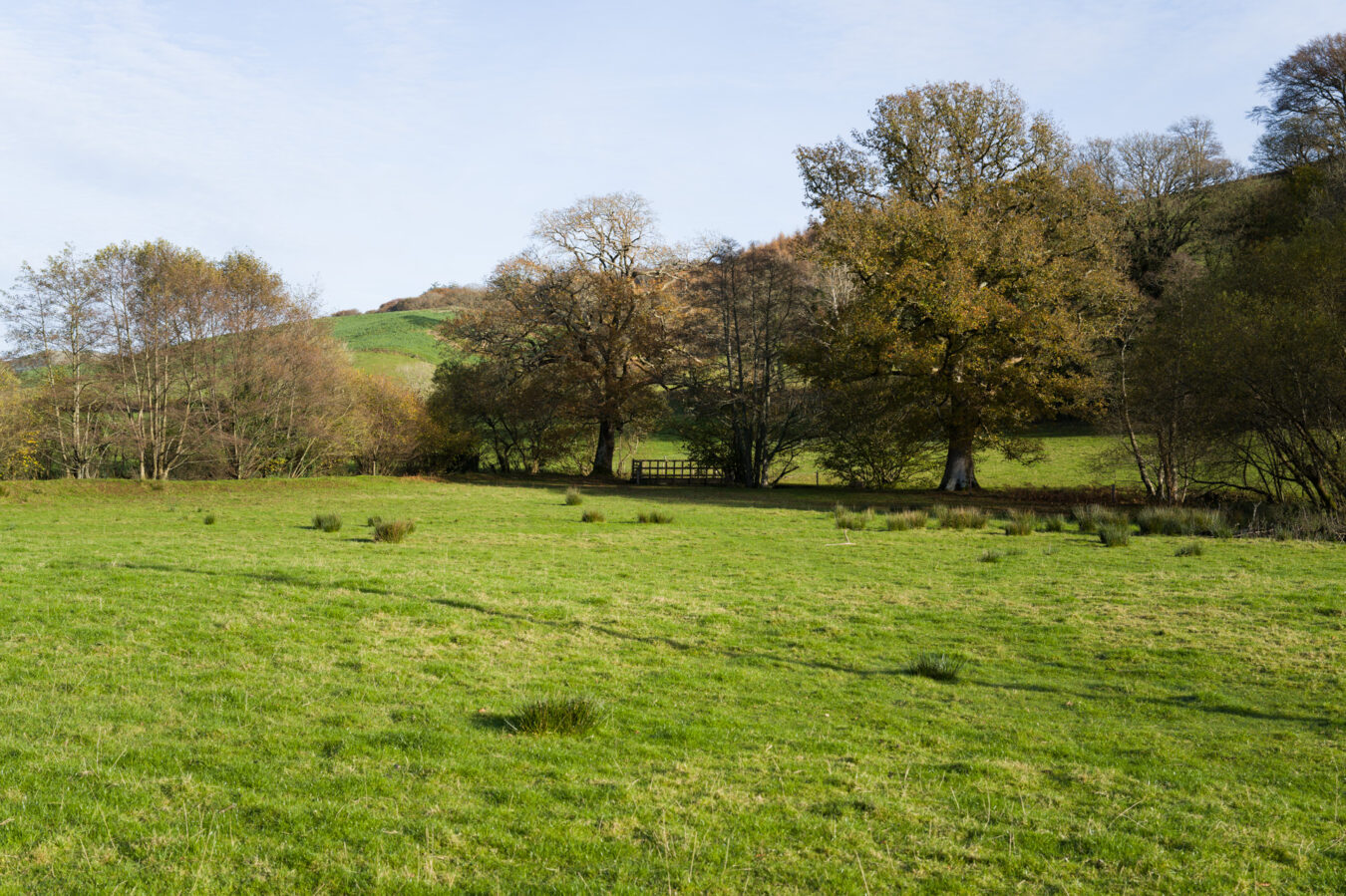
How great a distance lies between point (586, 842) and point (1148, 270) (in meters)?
56.7

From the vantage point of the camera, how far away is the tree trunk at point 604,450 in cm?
4550

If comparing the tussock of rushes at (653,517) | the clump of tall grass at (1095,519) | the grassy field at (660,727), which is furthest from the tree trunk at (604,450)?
the grassy field at (660,727)

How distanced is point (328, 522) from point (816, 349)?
72.9 ft

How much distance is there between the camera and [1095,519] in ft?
71.4

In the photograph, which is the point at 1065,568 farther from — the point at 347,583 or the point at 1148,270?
the point at 1148,270

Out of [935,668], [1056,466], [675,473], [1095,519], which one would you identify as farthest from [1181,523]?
[675,473]

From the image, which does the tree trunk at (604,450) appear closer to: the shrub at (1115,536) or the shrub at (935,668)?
the shrub at (1115,536)

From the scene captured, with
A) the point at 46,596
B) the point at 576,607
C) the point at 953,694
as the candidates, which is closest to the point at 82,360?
the point at 46,596

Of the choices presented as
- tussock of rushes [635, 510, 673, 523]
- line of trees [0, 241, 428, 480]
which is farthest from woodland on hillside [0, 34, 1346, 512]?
tussock of rushes [635, 510, 673, 523]

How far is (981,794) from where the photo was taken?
5.40 m

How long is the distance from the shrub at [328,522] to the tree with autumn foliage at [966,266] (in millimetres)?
19893

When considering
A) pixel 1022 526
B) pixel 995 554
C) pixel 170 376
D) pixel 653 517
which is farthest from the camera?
pixel 170 376

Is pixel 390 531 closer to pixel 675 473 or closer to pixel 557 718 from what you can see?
pixel 557 718

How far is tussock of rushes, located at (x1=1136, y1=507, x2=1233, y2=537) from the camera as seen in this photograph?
20.3 meters
